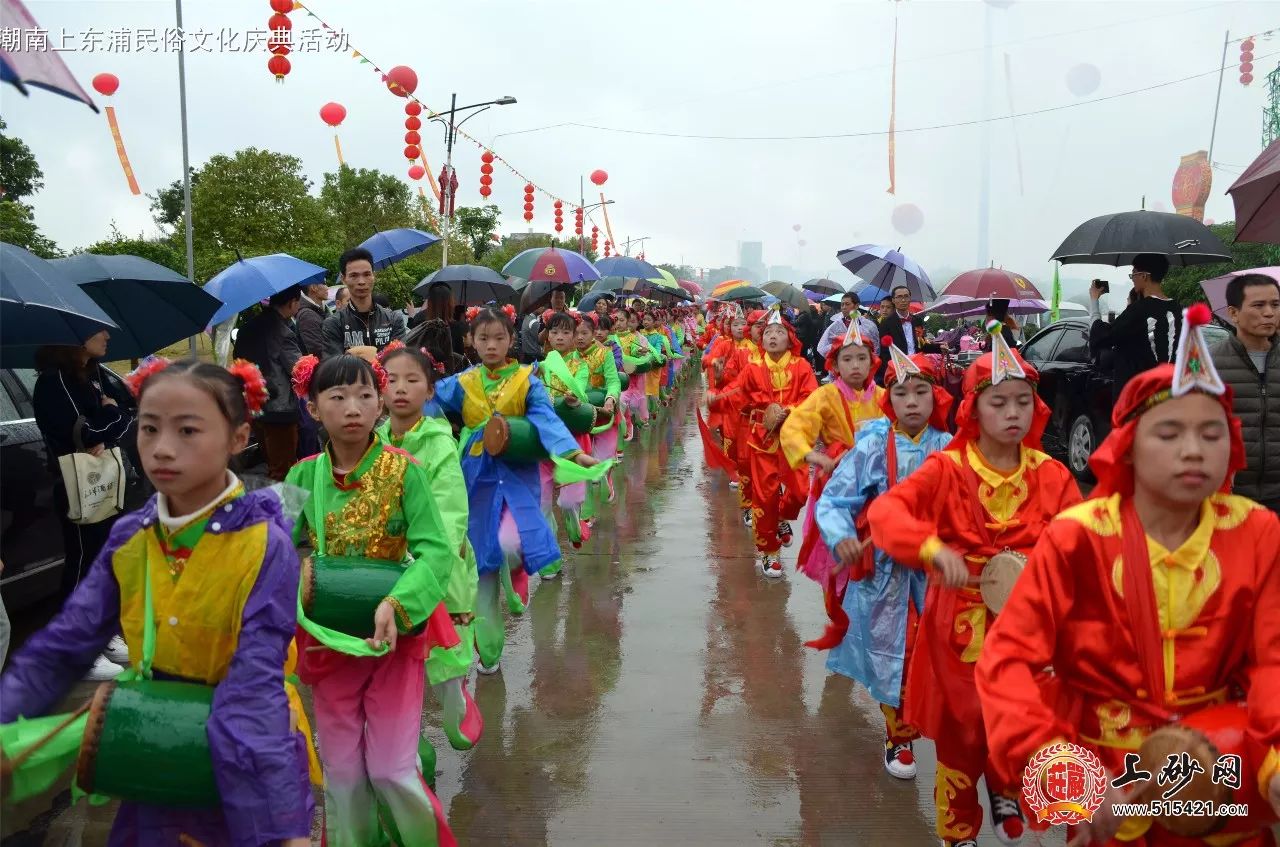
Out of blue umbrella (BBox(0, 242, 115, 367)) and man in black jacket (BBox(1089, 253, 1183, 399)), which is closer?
blue umbrella (BBox(0, 242, 115, 367))

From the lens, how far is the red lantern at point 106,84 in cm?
1323

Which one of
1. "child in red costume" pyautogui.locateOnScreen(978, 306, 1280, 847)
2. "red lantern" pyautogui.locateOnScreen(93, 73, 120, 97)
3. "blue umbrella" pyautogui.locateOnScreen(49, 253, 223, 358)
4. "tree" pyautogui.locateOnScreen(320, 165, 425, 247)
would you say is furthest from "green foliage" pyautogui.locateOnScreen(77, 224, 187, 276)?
"child in red costume" pyautogui.locateOnScreen(978, 306, 1280, 847)

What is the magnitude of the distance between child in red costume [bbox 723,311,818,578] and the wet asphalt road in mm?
410

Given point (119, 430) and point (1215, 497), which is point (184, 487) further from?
point (119, 430)

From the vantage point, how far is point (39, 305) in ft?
10.8

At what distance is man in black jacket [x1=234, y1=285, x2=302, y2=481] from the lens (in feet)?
21.4

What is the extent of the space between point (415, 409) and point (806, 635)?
2984 millimetres

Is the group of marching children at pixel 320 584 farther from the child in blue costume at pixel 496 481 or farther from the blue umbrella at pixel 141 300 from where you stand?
the blue umbrella at pixel 141 300

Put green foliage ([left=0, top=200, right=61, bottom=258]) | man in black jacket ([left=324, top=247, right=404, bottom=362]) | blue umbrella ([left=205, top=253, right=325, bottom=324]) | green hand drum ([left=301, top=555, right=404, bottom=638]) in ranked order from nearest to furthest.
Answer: green hand drum ([left=301, top=555, right=404, bottom=638])
blue umbrella ([left=205, top=253, right=325, bottom=324])
man in black jacket ([left=324, top=247, right=404, bottom=362])
green foliage ([left=0, top=200, right=61, bottom=258])

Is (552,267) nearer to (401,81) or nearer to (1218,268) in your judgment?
(401,81)

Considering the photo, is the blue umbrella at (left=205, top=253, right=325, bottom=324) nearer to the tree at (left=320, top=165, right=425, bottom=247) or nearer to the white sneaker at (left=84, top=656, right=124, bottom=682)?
the white sneaker at (left=84, top=656, right=124, bottom=682)

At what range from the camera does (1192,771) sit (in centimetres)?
192

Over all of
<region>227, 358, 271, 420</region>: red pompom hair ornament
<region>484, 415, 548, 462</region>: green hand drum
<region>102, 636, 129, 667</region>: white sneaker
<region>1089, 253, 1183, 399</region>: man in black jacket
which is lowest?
<region>102, 636, 129, 667</region>: white sneaker

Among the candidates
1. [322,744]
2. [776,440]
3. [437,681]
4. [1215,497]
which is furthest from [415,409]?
[776,440]
